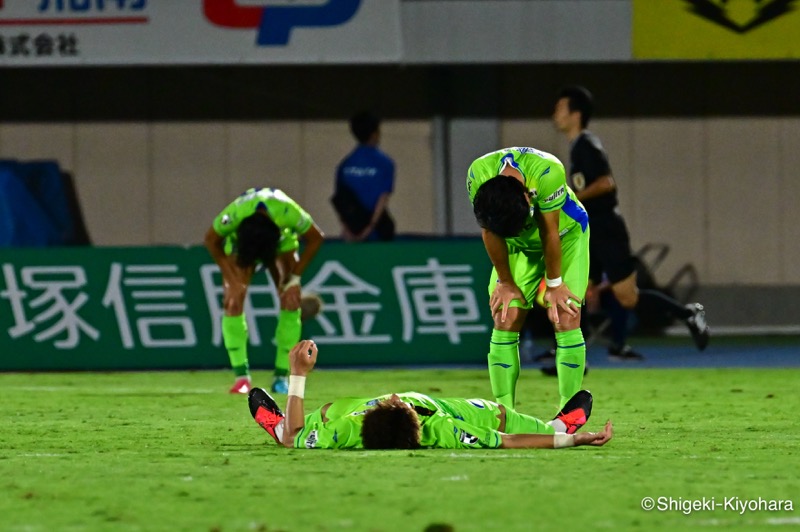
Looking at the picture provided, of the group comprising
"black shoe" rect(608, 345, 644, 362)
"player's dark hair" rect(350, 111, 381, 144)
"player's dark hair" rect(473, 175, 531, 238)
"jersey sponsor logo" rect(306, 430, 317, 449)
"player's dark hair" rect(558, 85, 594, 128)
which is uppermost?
"player's dark hair" rect(558, 85, 594, 128)

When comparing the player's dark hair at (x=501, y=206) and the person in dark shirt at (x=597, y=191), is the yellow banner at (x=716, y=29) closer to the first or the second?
the person in dark shirt at (x=597, y=191)

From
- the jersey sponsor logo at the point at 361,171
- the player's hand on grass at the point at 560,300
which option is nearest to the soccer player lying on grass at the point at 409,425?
the player's hand on grass at the point at 560,300

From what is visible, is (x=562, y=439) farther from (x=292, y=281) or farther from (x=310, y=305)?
(x=310, y=305)

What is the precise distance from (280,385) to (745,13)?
8.60 metres

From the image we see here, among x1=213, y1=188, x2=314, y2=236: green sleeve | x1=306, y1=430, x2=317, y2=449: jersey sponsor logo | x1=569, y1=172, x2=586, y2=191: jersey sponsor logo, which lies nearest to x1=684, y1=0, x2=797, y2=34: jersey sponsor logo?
x1=569, y1=172, x2=586, y2=191: jersey sponsor logo

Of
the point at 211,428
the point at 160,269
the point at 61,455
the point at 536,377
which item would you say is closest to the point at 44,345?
the point at 160,269

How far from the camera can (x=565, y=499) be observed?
20.9ft

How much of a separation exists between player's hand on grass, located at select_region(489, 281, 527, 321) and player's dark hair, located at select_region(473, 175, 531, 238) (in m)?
0.74

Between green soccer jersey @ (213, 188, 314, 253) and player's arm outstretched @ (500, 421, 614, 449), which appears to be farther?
green soccer jersey @ (213, 188, 314, 253)

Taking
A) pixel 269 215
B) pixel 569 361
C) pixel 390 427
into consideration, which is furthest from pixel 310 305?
pixel 390 427

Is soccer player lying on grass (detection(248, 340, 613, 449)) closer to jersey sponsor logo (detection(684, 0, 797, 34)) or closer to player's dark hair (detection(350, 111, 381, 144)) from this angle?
player's dark hair (detection(350, 111, 381, 144))

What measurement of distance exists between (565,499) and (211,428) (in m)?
3.82

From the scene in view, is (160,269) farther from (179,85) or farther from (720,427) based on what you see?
(720,427)

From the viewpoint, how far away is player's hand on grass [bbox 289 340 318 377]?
7.87 metres
